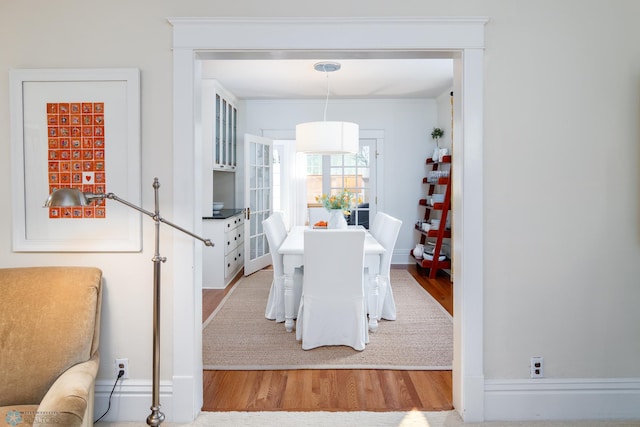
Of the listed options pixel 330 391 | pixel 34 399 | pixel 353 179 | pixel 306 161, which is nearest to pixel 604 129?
pixel 330 391

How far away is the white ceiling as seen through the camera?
4.61m

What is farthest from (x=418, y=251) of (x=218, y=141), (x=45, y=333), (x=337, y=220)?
(x=45, y=333)

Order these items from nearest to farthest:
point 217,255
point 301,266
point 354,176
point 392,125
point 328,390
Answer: point 328,390
point 301,266
point 217,255
point 392,125
point 354,176

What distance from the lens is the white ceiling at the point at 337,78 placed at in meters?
4.61

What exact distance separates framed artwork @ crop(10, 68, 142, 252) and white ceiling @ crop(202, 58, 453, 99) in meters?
2.24

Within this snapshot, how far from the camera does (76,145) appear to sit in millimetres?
2225

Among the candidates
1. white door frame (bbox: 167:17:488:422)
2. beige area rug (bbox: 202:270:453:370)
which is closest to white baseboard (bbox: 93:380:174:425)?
white door frame (bbox: 167:17:488:422)

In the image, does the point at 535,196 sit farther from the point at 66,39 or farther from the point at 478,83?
the point at 66,39

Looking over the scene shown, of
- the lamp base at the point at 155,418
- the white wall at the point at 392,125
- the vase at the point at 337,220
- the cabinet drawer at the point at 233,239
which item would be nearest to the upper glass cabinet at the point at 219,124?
the white wall at the point at 392,125

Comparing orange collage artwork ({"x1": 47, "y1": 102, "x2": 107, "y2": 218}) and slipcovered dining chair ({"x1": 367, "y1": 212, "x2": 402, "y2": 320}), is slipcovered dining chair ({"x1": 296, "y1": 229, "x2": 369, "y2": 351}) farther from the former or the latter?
orange collage artwork ({"x1": 47, "y1": 102, "x2": 107, "y2": 218})

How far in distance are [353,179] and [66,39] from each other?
4.84 m

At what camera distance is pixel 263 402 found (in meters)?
2.49

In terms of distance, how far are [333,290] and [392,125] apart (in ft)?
12.8

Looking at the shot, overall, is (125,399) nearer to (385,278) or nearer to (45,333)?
(45,333)
